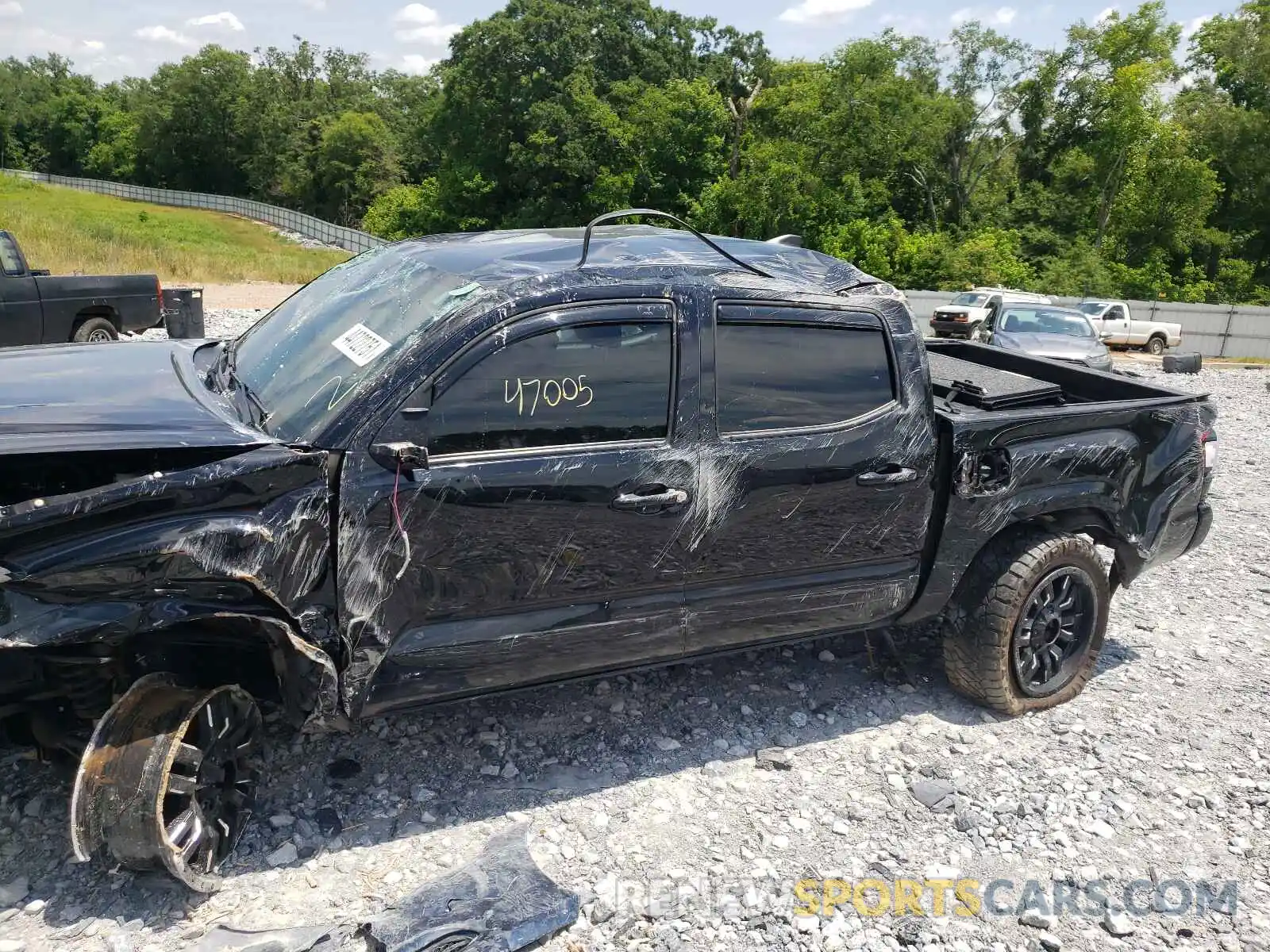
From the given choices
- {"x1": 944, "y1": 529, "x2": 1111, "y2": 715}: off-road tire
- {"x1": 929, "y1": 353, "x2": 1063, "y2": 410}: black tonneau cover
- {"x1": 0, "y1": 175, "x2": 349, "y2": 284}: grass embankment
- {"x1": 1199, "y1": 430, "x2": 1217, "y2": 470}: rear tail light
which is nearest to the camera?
{"x1": 944, "y1": 529, "x2": 1111, "y2": 715}: off-road tire

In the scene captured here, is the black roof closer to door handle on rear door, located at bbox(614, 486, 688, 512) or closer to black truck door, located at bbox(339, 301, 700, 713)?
black truck door, located at bbox(339, 301, 700, 713)

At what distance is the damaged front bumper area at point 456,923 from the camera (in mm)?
2725

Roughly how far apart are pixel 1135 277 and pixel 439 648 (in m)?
42.0

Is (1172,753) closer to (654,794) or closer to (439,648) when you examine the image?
(654,794)

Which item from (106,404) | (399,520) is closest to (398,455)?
(399,520)

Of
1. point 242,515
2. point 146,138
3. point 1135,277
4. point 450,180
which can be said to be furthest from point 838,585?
point 146,138

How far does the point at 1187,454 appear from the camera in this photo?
4.49 meters

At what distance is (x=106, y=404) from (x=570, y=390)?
145cm

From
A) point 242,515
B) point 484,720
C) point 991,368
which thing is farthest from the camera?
point 991,368

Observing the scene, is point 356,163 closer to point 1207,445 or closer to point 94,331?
point 94,331

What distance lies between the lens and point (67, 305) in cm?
1141

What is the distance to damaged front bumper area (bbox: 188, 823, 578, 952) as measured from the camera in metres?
2.72

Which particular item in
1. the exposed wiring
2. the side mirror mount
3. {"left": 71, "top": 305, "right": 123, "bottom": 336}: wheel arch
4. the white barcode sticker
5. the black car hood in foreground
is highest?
the white barcode sticker

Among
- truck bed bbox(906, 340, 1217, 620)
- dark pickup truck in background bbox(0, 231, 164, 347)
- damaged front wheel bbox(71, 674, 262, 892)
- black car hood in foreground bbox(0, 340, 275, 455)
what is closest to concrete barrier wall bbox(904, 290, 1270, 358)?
dark pickup truck in background bbox(0, 231, 164, 347)
